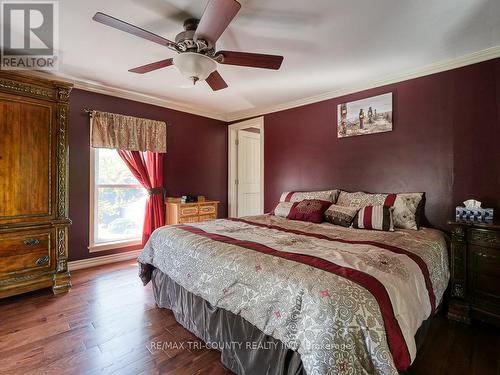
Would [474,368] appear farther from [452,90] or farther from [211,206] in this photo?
[211,206]

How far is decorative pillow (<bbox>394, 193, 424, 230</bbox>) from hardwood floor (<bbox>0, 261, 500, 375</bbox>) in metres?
0.86

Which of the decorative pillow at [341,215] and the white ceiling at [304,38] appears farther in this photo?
the decorative pillow at [341,215]

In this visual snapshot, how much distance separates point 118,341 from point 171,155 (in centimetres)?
285

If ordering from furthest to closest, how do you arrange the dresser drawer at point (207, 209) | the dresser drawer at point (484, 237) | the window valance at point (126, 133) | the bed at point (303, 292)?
the dresser drawer at point (207, 209) → the window valance at point (126, 133) → the dresser drawer at point (484, 237) → the bed at point (303, 292)

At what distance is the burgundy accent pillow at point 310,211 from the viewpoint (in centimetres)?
282

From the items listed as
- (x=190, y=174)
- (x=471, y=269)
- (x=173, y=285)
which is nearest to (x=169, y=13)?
(x=173, y=285)

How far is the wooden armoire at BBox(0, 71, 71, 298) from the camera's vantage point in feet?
7.84

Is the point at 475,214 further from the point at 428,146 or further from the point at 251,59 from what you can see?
the point at 251,59

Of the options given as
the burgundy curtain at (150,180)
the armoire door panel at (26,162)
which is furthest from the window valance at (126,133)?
the armoire door panel at (26,162)

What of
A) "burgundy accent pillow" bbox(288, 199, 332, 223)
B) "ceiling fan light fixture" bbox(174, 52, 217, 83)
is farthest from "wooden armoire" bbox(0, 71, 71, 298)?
"burgundy accent pillow" bbox(288, 199, 332, 223)

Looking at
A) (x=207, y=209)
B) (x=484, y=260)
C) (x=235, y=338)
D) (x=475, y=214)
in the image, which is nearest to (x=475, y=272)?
A: (x=484, y=260)

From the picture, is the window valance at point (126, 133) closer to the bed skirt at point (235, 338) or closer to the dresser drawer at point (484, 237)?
the bed skirt at point (235, 338)

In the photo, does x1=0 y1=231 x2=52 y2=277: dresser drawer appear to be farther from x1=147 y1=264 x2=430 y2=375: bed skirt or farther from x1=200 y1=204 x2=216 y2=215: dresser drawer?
x1=200 y1=204 x2=216 y2=215: dresser drawer

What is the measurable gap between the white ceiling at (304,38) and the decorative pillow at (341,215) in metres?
1.56
